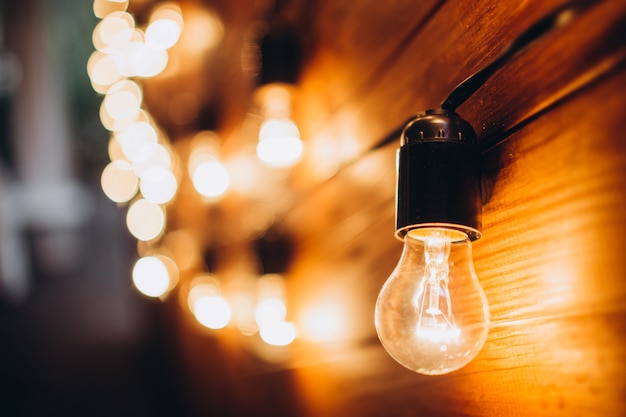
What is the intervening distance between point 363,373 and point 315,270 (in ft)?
1.56

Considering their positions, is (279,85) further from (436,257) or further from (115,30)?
(115,30)

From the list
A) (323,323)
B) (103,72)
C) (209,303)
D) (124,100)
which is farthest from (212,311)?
(103,72)

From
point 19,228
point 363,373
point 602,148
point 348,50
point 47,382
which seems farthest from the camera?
point 19,228

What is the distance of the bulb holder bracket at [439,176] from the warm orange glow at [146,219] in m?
3.59

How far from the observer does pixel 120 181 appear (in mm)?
5395

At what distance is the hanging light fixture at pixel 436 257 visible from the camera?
0.75m

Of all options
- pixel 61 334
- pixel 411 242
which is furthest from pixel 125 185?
pixel 411 242

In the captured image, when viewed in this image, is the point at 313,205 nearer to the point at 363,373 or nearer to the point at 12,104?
the point at 363,373

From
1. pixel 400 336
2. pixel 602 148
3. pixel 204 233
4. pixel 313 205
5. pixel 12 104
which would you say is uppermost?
pixel 12 104

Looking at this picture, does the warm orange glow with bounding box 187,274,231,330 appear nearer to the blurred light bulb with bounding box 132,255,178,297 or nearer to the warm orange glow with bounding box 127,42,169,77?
the blurred light bulb with bounding box 132,255,178,297

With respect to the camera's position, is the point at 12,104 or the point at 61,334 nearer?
the point at 61,334

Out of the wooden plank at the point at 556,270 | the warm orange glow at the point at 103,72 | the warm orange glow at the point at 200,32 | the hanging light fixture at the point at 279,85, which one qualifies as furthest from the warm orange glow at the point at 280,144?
the warm orange glow at the point at 103,72

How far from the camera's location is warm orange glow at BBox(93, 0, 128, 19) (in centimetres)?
424

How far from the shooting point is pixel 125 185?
17.3 feet
